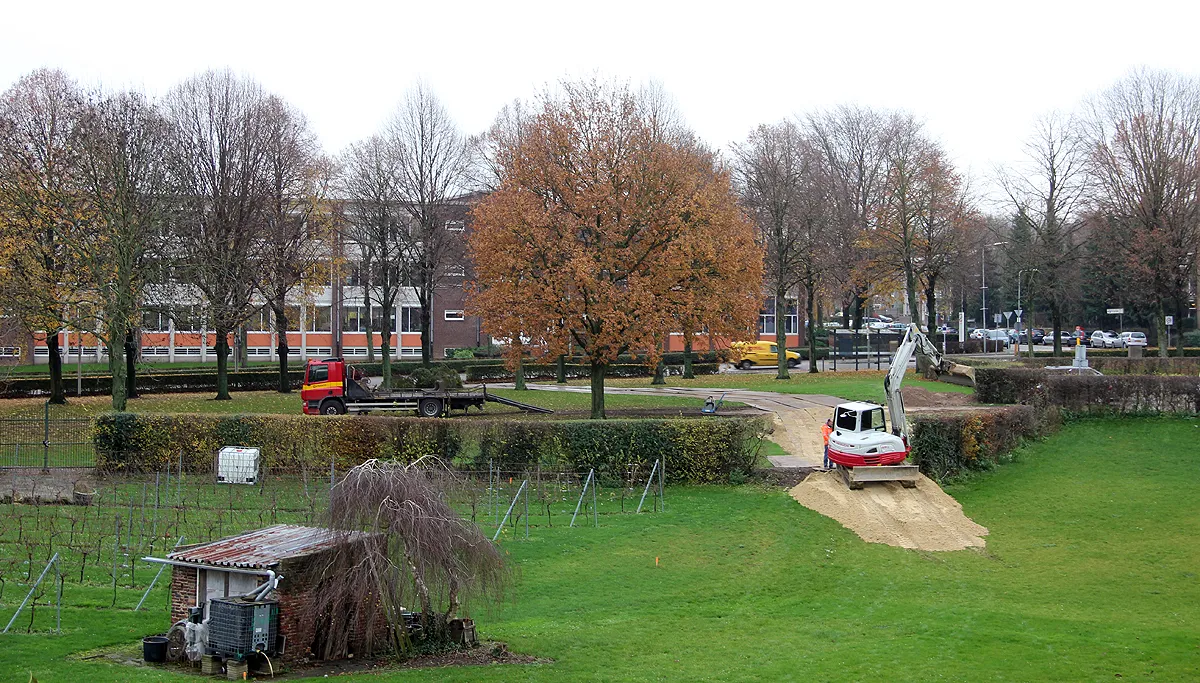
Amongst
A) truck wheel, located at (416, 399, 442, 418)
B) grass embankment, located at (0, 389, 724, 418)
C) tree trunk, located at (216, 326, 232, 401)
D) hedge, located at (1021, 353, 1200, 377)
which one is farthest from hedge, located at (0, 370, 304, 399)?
hedge, located at (1021, 353, 1200, 377)

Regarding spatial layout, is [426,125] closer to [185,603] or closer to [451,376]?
[451,376]

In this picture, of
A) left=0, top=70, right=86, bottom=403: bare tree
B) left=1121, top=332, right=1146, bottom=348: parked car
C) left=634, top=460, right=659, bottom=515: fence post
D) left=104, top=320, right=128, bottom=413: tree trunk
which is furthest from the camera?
left=1121, top=332, right=1146, bottom=348: parked car

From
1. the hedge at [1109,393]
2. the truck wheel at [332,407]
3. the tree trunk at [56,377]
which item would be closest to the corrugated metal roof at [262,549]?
the truck wheel at [332,407]

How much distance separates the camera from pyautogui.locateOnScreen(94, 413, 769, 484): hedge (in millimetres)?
31438

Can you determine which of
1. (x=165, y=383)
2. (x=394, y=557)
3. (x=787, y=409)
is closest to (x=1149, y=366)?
(x=787, y=409)

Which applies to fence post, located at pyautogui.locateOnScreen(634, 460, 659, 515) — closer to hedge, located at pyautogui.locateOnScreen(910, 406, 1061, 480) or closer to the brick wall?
hedge, located at pyautogui.locateOnScreen(910, 406, 1061, 480)

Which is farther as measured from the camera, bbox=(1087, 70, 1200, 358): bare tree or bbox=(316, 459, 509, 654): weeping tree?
bbox=(1087, 70, 1200, 358): bare tree

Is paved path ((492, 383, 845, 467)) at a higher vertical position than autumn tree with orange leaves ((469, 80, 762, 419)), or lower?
lower

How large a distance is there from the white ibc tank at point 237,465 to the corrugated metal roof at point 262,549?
1355 cm

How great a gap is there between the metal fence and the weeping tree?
66.4ft

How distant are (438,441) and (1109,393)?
85.0 ft

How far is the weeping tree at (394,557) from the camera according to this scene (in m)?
16.1

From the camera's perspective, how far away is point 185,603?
16.9m

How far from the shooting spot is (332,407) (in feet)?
139
